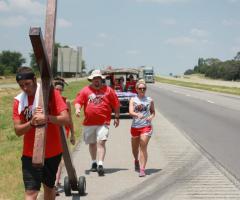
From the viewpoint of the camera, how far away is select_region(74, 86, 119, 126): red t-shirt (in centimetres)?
976

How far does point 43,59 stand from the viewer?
16.2 ft

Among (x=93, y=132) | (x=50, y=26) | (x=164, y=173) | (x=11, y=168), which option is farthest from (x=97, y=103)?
(x=50, y=26)

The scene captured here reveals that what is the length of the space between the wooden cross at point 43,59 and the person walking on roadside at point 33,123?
0.08m

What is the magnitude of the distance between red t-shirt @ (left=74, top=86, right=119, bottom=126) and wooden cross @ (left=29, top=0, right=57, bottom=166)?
14.6 ft

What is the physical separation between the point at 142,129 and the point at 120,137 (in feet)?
18.9

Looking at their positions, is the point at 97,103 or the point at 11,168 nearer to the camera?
the point at 97,103

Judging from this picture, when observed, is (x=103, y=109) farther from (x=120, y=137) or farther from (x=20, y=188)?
(x=120, y=137)

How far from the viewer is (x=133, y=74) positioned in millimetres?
23406

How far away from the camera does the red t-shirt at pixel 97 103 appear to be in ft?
32.0

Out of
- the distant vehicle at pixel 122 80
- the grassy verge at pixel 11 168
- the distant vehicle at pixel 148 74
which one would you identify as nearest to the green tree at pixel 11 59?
the distant vehicle at pixel 148 74

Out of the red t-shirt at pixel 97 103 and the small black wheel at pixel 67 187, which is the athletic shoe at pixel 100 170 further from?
the small black wheel at pixel 67 187

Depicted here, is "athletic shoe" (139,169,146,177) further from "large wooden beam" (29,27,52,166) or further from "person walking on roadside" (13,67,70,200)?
"large wooden beam" (29,27,52,166)

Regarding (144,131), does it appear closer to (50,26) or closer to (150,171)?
(150,171)

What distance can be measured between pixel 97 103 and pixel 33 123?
15.8 feet
